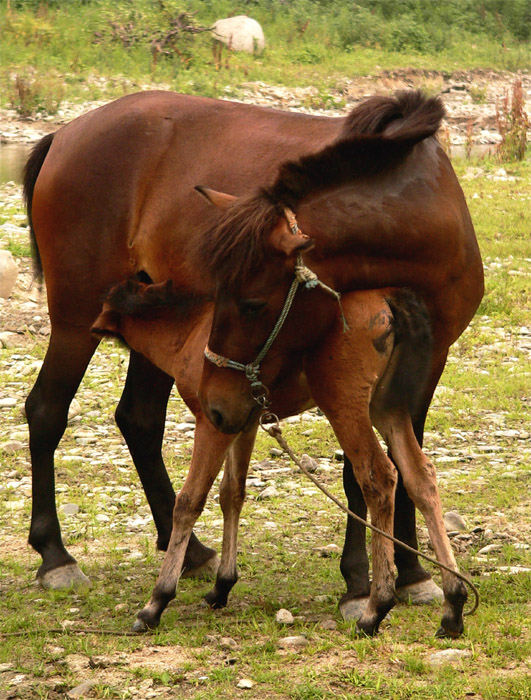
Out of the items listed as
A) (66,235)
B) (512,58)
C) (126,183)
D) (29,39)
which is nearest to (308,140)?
(126,183)

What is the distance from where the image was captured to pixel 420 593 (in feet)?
16.4

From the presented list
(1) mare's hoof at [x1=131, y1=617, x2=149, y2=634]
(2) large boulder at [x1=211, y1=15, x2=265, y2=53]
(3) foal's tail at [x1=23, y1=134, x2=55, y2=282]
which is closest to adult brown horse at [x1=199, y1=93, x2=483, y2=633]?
(1) mare's hoof at [x1=131, y1=617, x2=149, y2=634]

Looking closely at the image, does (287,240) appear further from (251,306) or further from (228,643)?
(228,643)

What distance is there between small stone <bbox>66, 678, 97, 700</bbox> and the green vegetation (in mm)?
17001

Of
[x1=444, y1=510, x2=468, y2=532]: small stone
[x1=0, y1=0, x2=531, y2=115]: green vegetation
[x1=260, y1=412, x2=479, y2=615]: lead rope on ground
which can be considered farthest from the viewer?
[x1=0, y1=0, x2=531, y2=115]: green vegetation

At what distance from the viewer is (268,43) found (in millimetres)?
25078

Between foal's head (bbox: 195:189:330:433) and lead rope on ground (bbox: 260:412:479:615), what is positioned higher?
foal's head (bbox: 195:189:330:433)

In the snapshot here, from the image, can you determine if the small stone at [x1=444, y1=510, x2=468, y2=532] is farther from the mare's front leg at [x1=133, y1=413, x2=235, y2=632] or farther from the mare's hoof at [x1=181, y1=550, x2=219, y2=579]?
the mare's front leg at [x1=133, y1=413, x2=235, y2=632]

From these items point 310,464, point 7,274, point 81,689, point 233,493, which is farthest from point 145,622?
point 7,274

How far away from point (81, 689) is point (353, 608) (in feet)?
4.45

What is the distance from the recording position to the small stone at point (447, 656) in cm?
407

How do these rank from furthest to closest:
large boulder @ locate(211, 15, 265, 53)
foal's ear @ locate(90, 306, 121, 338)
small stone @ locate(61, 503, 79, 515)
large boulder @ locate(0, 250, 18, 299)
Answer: large boulder @ locate(211, 15, 265, 53)
large boulder @ locate(0, 250, 18, 299)
small stone @ locate(61, 503, 79, 515)
foal's ear @ locate(90, 306, 121, 338)

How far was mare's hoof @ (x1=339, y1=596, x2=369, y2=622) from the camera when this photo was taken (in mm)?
4684

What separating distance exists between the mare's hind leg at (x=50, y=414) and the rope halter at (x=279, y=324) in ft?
4.69
